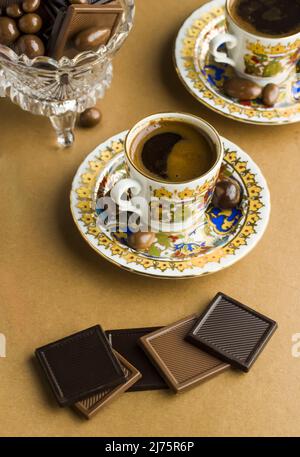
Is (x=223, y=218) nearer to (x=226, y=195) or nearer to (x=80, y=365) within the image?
(x=226, y=195)

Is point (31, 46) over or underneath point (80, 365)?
over

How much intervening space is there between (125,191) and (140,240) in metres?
0.09

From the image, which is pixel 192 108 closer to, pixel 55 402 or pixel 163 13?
pixel 163 13

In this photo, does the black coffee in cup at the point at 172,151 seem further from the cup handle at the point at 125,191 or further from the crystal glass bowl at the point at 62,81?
the crystal glass bowl at the point at 62,81

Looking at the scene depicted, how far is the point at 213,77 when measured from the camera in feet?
4.54

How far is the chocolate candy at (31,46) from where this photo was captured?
117 cm

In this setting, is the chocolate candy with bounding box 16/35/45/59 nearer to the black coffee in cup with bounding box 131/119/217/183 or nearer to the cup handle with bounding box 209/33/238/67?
the black coffee in cup with bounding box 131/119/217/183

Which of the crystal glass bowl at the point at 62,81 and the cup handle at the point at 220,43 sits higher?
the cup handle at the point at 220,43

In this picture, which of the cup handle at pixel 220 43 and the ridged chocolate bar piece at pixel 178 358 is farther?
the cup handle at pixel 220 43

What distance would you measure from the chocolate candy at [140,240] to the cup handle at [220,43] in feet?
1.45

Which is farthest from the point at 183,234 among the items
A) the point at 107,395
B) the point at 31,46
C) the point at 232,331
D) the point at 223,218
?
the point at 31,46

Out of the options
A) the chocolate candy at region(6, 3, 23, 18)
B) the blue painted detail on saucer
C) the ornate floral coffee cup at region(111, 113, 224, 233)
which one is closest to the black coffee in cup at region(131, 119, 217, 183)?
the ornate floral coffee cup at region(111, 113, 224, 233)

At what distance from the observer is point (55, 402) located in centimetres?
100
